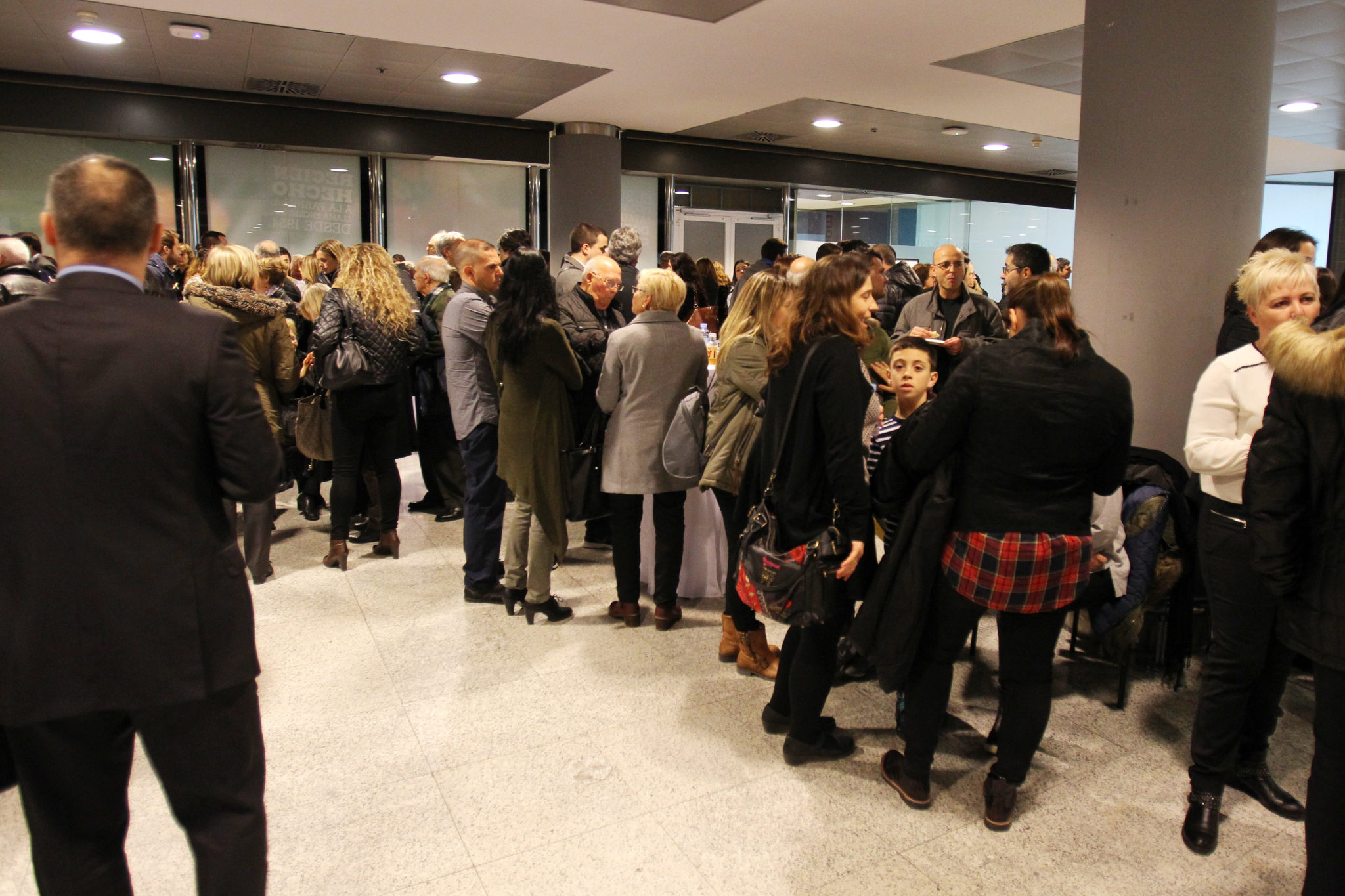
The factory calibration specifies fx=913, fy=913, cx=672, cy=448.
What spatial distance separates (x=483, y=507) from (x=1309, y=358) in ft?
10.6

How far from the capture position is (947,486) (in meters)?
2.39

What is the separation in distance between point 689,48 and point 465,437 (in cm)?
→ 394

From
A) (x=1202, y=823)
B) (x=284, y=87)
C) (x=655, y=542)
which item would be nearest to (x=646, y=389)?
(x=655, y=542)

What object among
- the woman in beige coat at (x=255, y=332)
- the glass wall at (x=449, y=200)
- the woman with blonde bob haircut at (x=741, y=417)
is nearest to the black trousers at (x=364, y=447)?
the woman in beige coat at (x=255, y=332)

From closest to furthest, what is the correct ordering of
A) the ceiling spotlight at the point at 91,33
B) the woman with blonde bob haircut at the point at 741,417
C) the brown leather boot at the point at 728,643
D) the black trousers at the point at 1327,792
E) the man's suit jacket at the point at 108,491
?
the man's suit jacket at the point at 108,491, the black trousers at the point at 1327,792, the woman with blonde bob haircut at the point at 741,417, the brown leather boot at the point at 728,643, the ceiling spotlight at the point at 91,33

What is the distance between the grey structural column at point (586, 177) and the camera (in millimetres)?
9797

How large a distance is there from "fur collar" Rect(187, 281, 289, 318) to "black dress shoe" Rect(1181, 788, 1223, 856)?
4.15 meters

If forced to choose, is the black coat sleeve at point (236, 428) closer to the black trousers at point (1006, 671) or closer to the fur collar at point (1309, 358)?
the black trousers at point (1006, 671)

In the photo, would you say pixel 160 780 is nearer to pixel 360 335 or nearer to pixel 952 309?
pixel 360 335

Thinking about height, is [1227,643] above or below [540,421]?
below

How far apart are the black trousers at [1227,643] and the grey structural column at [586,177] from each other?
26.3 ft

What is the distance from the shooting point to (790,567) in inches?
99.7

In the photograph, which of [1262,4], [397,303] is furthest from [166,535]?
[1262,4]

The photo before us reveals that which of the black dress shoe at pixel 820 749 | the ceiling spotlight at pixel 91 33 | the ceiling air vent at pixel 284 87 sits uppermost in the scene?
the ceiling air vent at pixel 284 87
